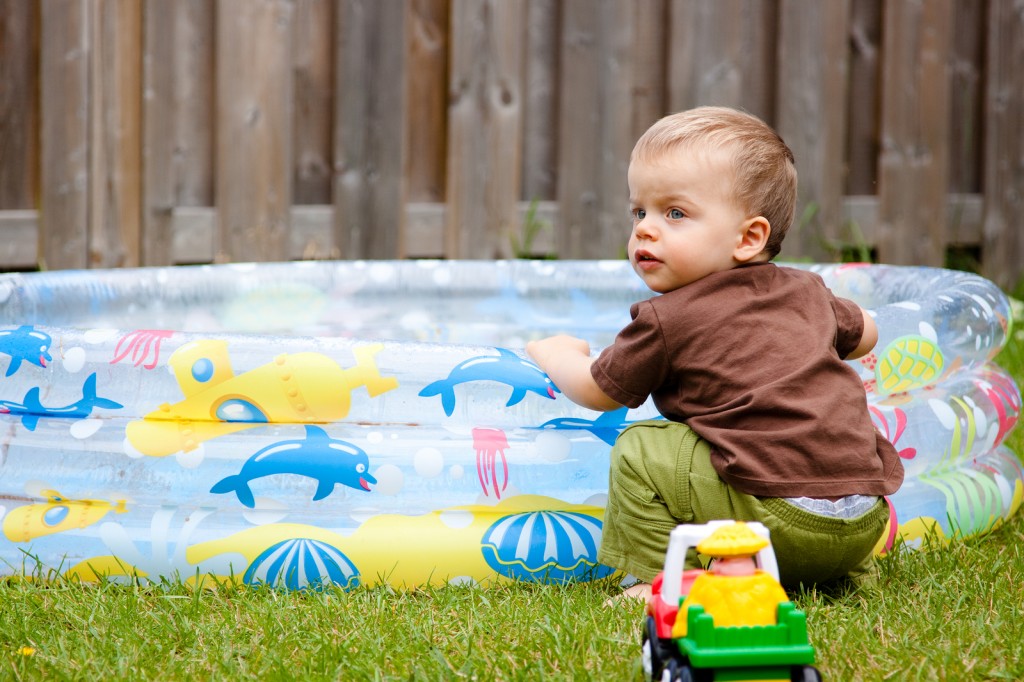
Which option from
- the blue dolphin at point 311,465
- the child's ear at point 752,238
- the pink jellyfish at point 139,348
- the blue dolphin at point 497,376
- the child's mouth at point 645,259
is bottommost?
the blue dolphin at point 311,465

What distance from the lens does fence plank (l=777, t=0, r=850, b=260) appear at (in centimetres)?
A: 463

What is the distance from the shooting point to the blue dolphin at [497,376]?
203 centimetres

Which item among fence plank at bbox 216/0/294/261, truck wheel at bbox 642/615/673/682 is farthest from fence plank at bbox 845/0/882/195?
truck wheel at bbox 642/615/673/682

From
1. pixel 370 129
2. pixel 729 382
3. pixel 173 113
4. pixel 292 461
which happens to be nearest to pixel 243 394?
pixel 292 461

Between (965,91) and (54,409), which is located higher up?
(965,91)

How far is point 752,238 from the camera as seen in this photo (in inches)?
75.5

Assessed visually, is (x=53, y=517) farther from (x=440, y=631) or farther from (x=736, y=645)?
(x=736, y=645)

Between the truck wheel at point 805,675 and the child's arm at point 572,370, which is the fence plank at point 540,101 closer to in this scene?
the child's arm at point 572,370

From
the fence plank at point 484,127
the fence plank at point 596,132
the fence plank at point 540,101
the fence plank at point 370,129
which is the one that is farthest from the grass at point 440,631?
the fence plank at point 540,101

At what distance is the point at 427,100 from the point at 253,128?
680mm

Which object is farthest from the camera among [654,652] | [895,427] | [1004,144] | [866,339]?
[1004,144]

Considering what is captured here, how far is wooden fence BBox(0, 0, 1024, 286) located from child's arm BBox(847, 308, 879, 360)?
237 centimetres

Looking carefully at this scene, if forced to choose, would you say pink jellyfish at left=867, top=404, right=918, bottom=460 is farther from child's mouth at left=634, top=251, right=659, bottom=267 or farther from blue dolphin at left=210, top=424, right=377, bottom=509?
blue dolphin at left=210, top=424, right=377, bottom=509

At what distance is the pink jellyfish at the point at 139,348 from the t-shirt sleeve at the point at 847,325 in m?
1.12
